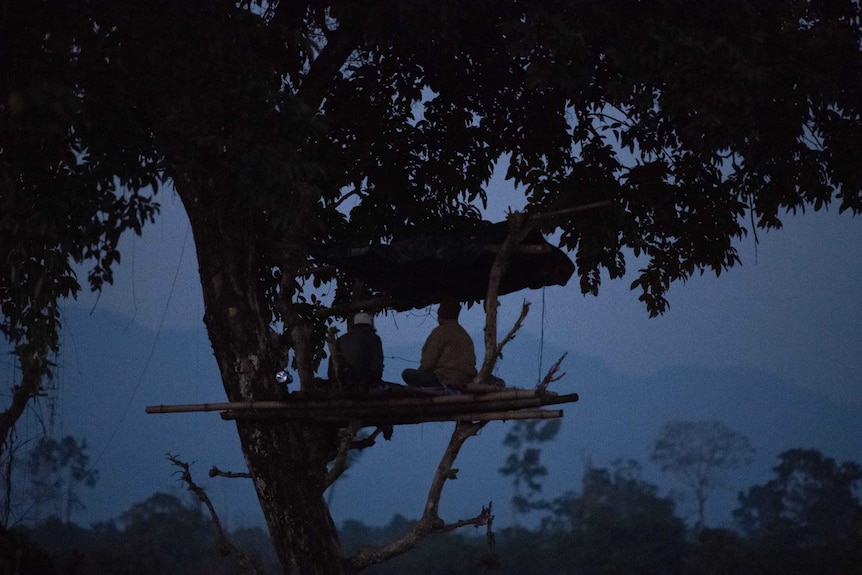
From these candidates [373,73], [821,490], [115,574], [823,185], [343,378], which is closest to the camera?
[343,378]

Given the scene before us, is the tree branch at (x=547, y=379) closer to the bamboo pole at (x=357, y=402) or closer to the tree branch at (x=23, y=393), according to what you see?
the bamboo pole at (x=357, y=402)

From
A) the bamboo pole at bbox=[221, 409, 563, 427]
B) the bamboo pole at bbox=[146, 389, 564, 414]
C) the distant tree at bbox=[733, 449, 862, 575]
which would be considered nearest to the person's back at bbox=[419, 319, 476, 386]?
the bamboo pole at bbox=[221, 409, 563, 427]

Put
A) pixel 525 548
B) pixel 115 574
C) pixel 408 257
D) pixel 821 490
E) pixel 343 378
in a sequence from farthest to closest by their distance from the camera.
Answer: pixel 525 548, pixel 821 490, pixel 115 574, pixel 408 257, pixel 343 378

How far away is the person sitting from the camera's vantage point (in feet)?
33.6

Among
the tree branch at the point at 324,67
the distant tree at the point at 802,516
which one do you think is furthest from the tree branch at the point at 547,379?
→ the distant tree at the point at 802,516

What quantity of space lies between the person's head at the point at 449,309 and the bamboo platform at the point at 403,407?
120cm

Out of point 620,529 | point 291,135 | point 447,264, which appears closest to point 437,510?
point 447,264

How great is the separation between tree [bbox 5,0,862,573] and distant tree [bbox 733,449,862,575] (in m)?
39.3

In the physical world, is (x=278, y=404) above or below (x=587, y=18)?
below

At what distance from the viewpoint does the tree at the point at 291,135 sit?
10.3m

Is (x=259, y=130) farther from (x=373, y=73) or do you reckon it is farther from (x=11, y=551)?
(x=11, y=551)

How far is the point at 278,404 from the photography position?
35.0 ft

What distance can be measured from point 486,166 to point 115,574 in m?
36.0

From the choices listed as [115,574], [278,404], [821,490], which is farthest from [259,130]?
[821,490]
